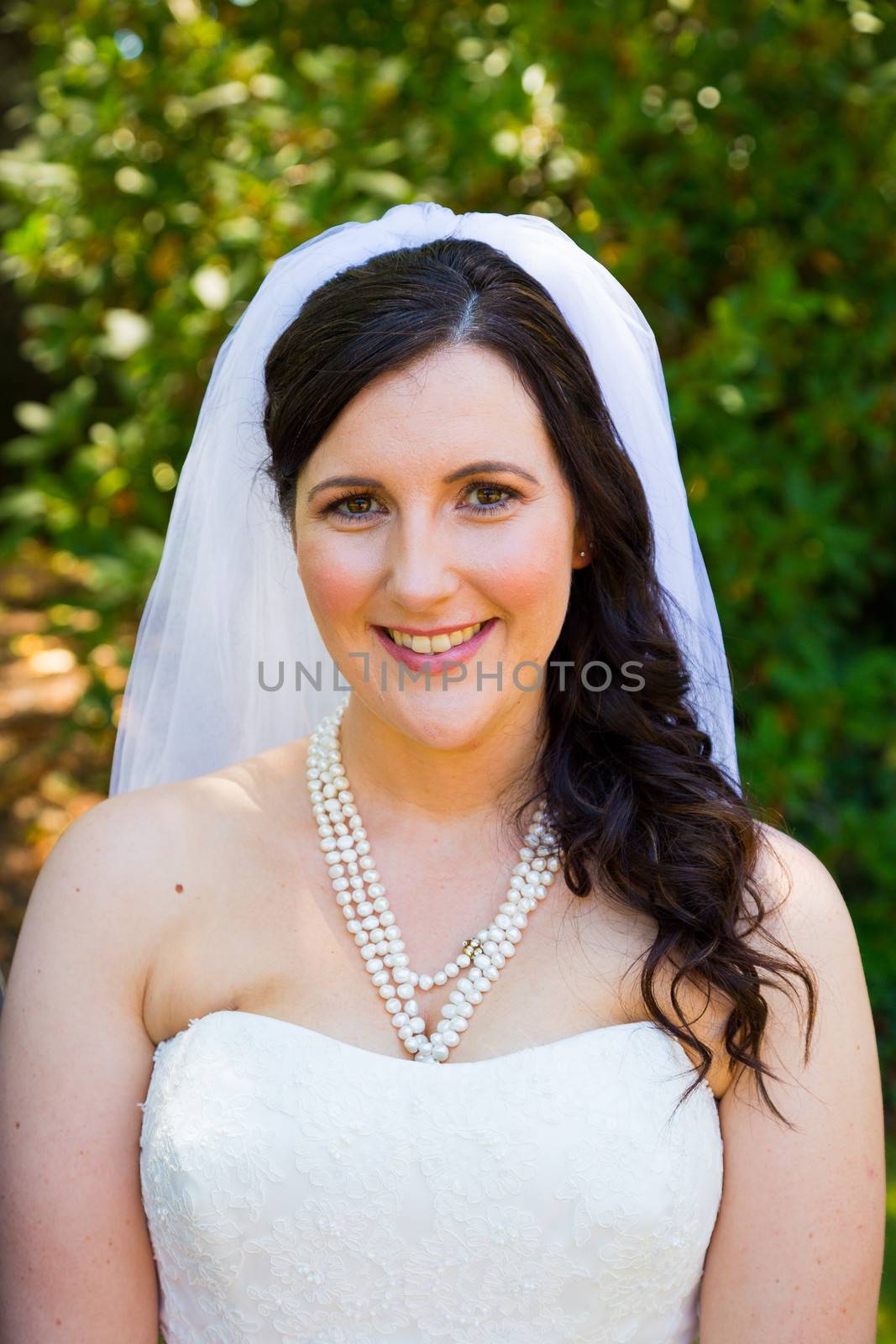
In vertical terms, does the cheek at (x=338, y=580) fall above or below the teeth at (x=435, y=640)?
above

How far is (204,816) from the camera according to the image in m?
2.15

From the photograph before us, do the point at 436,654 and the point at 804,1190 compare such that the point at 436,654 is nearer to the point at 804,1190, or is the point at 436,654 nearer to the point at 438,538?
the point at 438,538

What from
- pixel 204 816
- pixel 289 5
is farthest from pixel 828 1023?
pixel 289 5

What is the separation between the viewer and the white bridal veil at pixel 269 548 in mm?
2160

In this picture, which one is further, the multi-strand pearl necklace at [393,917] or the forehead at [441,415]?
the multi-strand pearl necklace at [393,917]

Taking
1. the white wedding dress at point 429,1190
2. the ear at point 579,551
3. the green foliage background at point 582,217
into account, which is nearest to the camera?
the white wedding dress at point 429,1190

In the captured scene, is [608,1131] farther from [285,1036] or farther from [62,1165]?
[62,1165]

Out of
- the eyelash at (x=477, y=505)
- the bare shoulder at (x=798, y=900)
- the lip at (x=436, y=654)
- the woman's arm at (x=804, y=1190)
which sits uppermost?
the eyelash at (x=477, y=505)

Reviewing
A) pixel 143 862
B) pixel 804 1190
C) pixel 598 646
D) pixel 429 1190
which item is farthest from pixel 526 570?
pixel 804 1190

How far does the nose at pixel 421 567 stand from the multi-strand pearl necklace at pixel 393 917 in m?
0.45

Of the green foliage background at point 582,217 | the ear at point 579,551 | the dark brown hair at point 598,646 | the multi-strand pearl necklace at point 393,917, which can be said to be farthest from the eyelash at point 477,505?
the green foliage background at point 582,217

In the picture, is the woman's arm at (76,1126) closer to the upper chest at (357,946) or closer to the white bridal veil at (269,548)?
the upper chest at (357,946)

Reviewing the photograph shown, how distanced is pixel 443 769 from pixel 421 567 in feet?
1.40

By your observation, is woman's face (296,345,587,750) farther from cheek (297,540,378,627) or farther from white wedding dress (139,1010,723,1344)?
white wedding dress (139,1010,723,1344)
